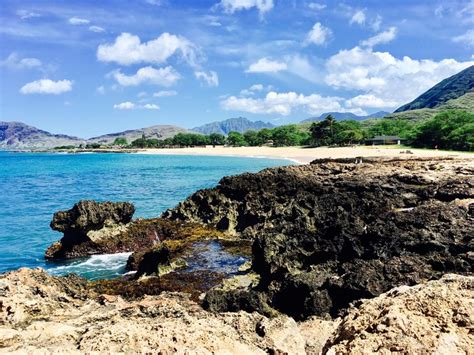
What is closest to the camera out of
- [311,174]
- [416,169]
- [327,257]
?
[327,257]

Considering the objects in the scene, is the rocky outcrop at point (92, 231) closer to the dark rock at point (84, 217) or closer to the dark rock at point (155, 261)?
the dark rock at point (84, 217)

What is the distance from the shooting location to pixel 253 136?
157m

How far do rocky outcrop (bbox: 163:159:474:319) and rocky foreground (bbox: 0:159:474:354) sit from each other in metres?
0.04

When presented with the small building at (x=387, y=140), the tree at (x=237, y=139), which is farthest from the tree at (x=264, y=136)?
the small building at (x=387, y=140)

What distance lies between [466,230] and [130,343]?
9628mm

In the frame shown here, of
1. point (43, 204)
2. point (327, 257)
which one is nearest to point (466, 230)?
point (327, 257)

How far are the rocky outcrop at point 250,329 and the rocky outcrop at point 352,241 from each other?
2.70 meters

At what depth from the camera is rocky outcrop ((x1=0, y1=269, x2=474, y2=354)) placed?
158 inches

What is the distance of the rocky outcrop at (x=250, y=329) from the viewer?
13.2 feet

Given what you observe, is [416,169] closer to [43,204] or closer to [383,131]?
[43,204]

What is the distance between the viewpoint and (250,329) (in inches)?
207

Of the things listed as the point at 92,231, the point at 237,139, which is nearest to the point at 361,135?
the point at 237,139

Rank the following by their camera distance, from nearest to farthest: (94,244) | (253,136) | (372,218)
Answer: (372,218)
(94,244)
(253,136)

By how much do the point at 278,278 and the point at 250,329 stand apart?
19.7 feet
